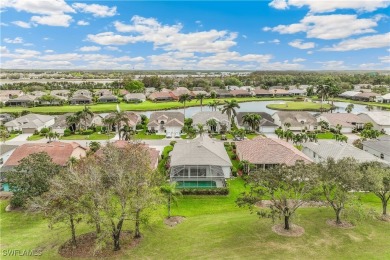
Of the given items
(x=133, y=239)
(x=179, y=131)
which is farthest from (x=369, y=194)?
(x=179, y=131)

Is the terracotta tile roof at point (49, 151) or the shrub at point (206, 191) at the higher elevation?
the terracotta tile roof at point (49, 151)

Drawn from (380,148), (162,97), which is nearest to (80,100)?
(162,97)

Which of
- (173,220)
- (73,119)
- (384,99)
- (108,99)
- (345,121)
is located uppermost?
(384,99)

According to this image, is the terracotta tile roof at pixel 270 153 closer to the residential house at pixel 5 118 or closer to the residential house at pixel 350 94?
the residential house at pixel 5 118

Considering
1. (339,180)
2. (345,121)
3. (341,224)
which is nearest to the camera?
(339,180)

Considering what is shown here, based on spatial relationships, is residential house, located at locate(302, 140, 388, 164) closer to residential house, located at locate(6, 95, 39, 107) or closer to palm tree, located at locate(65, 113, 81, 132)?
palm tree, located at locate(65, 113, 81, 132)

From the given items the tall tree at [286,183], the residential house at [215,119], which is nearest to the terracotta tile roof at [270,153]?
the tall tree at [286,183]

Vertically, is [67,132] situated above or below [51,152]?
below

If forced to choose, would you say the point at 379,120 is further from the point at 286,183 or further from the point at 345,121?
the point at 286,183
